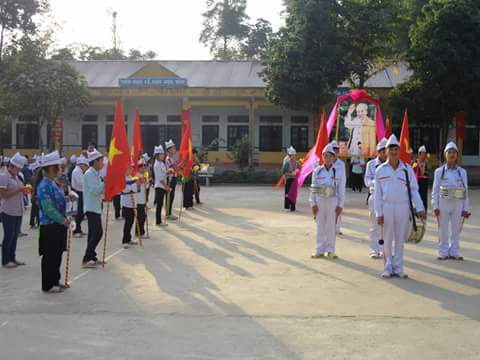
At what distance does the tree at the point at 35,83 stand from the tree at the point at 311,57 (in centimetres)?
972

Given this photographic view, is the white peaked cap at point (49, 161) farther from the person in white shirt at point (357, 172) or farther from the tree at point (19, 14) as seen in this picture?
the tree at point (19, 14)

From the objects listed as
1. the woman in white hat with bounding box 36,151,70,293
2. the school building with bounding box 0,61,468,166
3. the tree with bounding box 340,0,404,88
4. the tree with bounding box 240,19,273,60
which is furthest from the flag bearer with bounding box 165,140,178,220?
the tree with bounding box 240,19,273,60

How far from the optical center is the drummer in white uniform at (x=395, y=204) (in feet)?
27.3

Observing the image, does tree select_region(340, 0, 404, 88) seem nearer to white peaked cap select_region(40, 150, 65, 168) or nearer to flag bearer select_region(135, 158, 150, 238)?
flag bearer select_region(135, 158, 150, 238)

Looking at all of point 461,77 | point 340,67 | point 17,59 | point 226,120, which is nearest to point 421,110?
point 461,77

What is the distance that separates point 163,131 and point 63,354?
31.0 m

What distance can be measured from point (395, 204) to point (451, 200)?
1863 millimetres

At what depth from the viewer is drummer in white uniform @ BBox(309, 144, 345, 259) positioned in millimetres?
9836

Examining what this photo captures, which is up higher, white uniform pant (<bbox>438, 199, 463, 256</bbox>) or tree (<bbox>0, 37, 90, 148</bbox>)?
tree (<bbox>0, 37, 90, 148</bbox>)

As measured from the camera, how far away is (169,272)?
29.2 ft

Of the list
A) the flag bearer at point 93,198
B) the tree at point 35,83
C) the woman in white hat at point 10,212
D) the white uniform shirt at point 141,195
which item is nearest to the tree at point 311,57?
the tree at point 35,83

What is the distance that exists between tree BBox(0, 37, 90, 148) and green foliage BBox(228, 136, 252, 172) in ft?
26.4

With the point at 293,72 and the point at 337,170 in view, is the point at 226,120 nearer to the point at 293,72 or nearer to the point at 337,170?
the point at 293,72

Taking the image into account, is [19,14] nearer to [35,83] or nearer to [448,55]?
[35,83]
